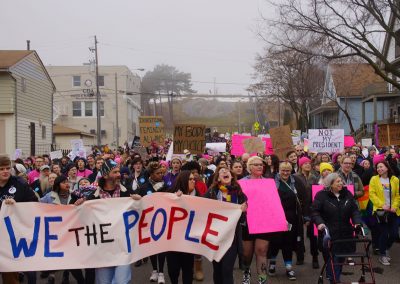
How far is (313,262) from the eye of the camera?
8.20m

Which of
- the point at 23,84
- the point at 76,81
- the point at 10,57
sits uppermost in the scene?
the point at 76,81

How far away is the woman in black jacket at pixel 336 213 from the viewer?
638 cm

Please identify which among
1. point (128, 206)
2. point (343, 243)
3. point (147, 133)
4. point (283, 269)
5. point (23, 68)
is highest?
point (23, 68)

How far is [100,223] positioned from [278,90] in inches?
1565

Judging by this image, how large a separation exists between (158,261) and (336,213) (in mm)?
2666

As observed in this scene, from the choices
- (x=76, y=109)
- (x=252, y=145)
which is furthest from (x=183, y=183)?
(x=76, y=109)

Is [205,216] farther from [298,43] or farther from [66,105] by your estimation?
[66,105]

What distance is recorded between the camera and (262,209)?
6.87 metres

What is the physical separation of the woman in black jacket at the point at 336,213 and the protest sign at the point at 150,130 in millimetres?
9255

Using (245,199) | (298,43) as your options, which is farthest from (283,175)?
(298,43)

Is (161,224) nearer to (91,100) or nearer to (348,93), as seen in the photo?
(348,93)

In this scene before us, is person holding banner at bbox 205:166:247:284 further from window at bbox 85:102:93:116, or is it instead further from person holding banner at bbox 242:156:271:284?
window at bbox 85:102:93:116

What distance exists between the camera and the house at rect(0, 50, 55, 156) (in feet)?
85.3

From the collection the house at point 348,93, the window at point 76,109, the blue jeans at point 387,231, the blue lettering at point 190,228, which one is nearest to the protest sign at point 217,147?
the blue jeans at point 387,231
